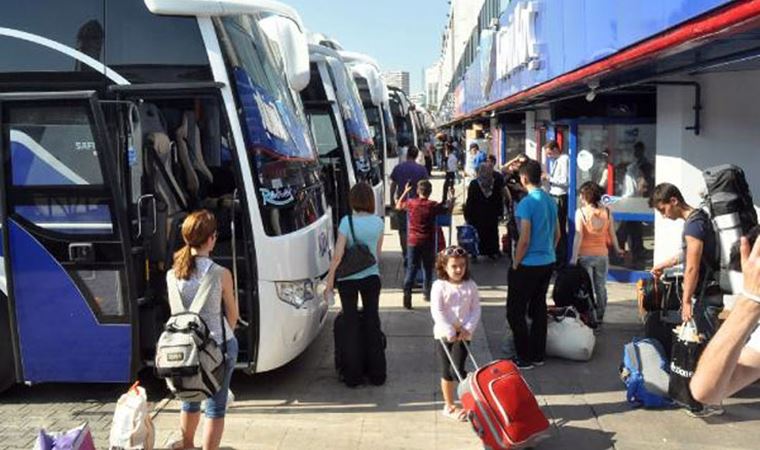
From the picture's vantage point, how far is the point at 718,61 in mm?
5449

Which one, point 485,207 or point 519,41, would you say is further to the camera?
point 519,41

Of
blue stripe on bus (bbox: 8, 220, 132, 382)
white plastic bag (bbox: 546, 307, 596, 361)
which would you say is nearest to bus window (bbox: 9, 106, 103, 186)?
blue stripe on bus (bbox: 8, 220, 132, 382)

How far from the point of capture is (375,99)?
13648 mm

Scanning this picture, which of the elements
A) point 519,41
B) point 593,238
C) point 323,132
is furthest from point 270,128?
point 519,41

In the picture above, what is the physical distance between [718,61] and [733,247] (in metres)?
1.43

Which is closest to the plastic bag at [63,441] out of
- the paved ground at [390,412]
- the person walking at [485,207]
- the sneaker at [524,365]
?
the paved ground at [390,412]

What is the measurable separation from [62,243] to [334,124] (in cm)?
491

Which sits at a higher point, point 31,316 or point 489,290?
point 31,316

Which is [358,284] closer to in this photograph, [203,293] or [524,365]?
[524,365]

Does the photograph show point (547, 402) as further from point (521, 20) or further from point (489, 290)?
point (521, 20)

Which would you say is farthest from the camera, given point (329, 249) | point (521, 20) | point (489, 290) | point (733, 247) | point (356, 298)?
point (521, 20)

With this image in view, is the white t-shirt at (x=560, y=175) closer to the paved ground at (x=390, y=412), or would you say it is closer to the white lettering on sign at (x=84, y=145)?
the paved ground at (x=390, y=412)

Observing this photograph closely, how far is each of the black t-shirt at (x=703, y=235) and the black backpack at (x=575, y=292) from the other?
1.88 m

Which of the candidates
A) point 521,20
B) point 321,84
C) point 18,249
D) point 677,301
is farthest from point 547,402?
point 521,20
